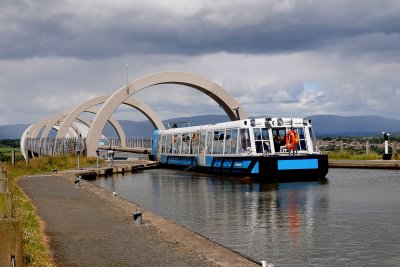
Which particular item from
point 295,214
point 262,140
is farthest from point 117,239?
point 262,140

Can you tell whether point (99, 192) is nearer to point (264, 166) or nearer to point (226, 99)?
point (264, 166)

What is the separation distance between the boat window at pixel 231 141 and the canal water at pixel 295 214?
7.29 feet

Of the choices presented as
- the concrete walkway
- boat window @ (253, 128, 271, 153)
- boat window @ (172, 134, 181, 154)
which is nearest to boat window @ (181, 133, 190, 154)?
boat window @ (172, 134, 181, 154)

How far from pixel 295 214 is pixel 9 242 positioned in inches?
492

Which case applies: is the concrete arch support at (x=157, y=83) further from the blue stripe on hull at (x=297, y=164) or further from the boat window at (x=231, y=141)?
the blue stripe on hull at (x=297, y=164)

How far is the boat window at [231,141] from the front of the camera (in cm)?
3150

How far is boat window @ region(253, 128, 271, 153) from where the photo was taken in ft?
98.8

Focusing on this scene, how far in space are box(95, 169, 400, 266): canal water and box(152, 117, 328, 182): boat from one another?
957 mm

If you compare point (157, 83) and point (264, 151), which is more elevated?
point (157, 83)

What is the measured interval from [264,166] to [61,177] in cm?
993

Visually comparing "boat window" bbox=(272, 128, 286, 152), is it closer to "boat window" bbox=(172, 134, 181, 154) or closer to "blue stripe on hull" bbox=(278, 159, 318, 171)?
"blue stripe on hull" bbox=(278, 159, 318, 171)

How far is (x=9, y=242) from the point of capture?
19.7 ft

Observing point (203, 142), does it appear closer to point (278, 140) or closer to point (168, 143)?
point (278, 140)

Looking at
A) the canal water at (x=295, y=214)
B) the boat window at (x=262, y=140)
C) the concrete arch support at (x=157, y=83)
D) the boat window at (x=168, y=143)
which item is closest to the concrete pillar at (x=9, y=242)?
the canal water at (x=295, y=214)
